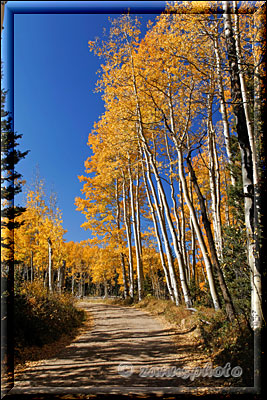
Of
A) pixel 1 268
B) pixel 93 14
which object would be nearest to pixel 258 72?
pixel 93 14

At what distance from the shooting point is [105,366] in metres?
2.67

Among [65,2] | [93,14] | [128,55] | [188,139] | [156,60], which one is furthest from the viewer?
[188,139]

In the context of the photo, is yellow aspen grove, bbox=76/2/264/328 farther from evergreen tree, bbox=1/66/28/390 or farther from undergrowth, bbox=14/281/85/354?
undergrowth, bbox=14/281/85/354

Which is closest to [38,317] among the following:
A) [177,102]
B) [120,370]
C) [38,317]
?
[38,317]

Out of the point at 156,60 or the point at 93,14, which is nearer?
the point at 93,14

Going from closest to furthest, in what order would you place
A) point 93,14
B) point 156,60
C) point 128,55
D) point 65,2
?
point 65,2
point 93,14
point 156,60
point 128,55

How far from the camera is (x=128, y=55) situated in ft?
16.9

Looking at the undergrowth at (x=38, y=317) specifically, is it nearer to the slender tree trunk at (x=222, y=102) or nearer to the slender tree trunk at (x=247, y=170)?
the slender tree trunk at (x=247, y=170)

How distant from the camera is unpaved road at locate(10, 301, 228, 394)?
2.44m

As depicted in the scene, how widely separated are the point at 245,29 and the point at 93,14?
5.83ft

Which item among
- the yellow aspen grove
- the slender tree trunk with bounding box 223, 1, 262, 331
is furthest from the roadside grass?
the slender tree trunk with bounding box 223, 1, 262, 331

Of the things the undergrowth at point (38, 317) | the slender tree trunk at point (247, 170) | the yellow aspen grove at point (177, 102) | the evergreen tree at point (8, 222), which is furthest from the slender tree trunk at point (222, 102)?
the undergrowth at point (38, 317)

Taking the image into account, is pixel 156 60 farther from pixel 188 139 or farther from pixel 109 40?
pixel 188 139

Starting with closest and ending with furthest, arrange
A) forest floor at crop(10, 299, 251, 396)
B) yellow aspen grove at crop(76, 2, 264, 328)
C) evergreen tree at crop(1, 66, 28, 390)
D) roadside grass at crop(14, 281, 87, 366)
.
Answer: forest floor at crop(10, 299, 251, 396) < evergreen tree at crop(1, 66, 28, 390) < roadside grass at crop(14, 281, 87, 366) < yellow aspen grove at crop(76, 2, 264, 328)
